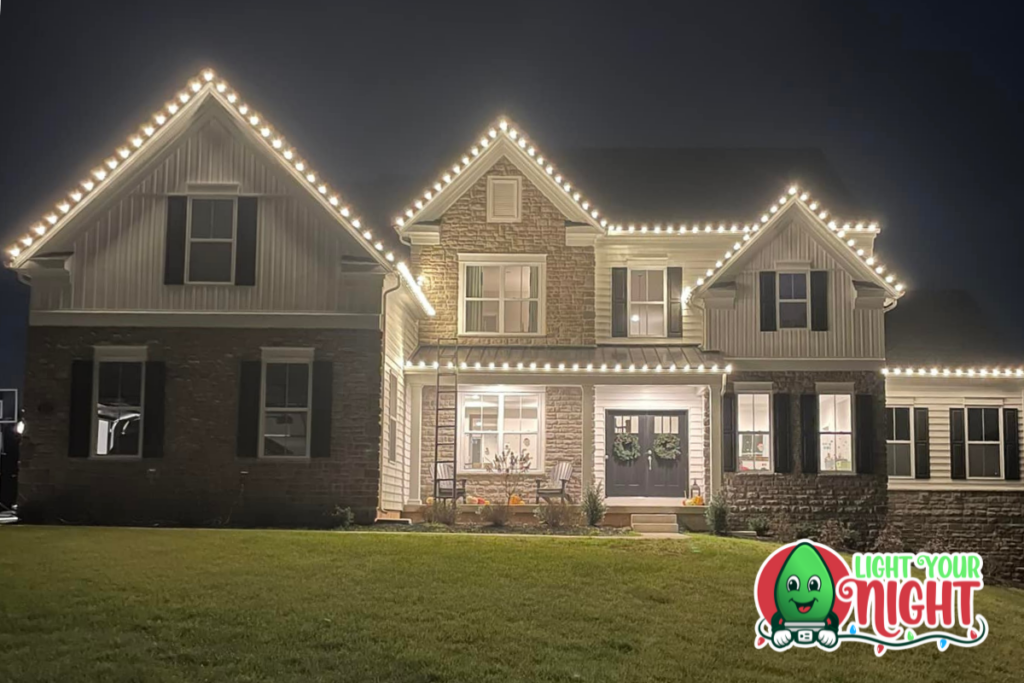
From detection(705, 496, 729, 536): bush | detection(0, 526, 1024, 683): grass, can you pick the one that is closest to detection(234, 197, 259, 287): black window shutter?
detection(0, 526, 1024, 683): grass

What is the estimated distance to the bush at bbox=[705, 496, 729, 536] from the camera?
2153 cm

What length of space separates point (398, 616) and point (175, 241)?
9910mm

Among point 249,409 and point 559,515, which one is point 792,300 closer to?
point 559,515

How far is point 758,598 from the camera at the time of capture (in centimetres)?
1401

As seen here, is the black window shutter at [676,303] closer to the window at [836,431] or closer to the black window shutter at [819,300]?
the black window shutter at [819,300]

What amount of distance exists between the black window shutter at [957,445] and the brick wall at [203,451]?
12.8m

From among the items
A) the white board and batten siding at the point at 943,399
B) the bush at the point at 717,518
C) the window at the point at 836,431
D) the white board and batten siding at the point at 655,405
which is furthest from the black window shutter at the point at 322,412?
the white board and batten siding at the point at 943,399

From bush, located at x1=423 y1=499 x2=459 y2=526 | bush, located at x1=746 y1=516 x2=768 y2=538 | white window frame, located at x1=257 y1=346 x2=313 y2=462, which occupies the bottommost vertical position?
bush, located at x1=746 y1=516 x2=768 y2=538

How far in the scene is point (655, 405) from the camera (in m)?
25.0

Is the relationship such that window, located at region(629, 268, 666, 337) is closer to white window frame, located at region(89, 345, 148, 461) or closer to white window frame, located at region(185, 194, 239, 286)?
white window frame, located at region(185, 194, 239, 286)

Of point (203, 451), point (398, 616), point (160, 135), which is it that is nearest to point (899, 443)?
Result: point (203, 451)

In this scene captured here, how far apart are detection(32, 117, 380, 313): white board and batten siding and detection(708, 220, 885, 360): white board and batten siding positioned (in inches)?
302

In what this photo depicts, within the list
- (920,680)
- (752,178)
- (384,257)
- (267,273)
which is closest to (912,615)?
(920,680)

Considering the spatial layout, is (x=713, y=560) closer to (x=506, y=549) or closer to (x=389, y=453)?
(x=506, y=549)
